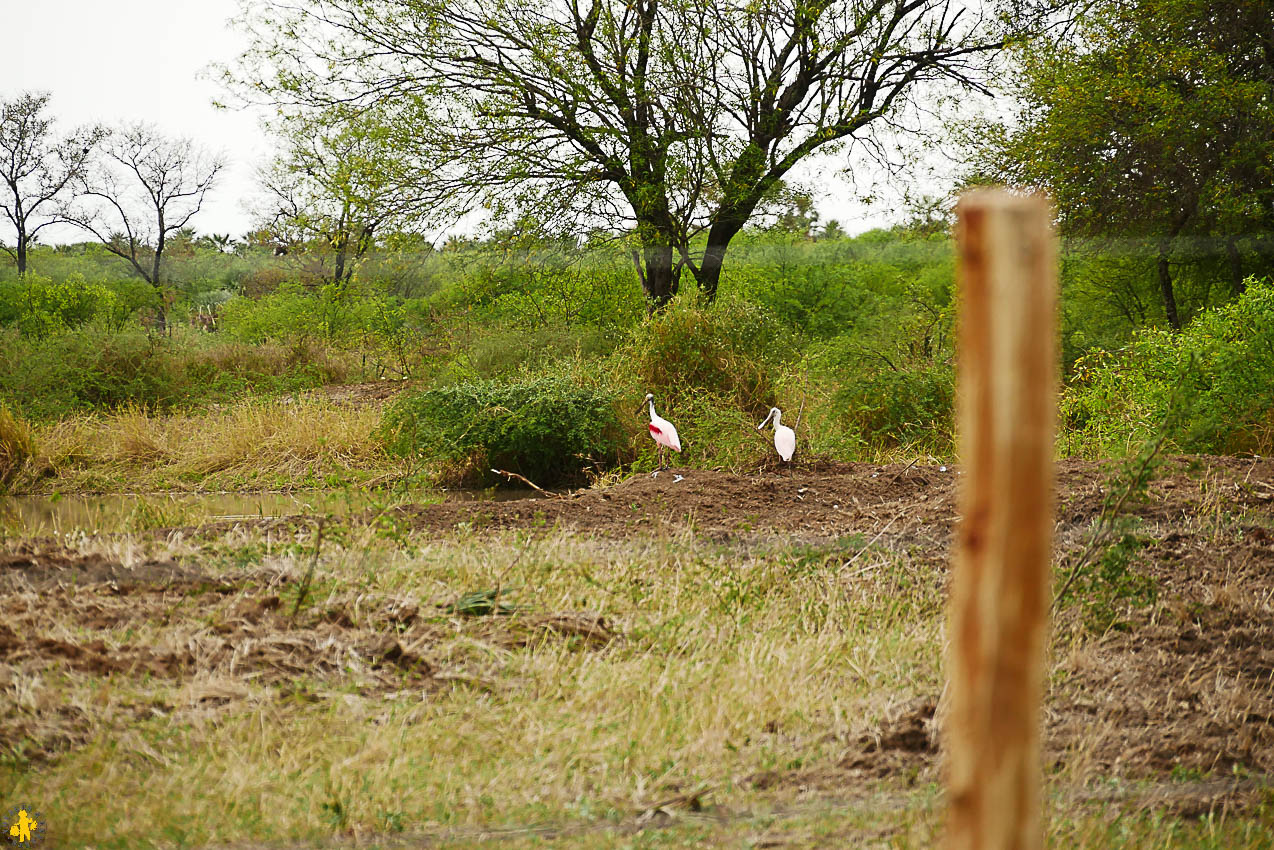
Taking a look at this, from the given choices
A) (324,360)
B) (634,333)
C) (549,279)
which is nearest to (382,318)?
(324,360)

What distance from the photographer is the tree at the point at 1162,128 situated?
8102 millimetres

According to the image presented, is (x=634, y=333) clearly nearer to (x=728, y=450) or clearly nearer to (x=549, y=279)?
(x=728, y=450)

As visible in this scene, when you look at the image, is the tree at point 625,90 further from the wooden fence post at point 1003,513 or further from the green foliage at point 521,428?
the wooden fence post at point 1003,513

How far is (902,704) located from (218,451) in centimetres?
648

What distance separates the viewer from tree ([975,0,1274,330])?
8102 millimetres

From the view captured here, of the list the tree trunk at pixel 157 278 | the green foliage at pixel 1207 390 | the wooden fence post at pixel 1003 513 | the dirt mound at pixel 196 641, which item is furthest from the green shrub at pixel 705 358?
the tree trunk at pixel 157 278

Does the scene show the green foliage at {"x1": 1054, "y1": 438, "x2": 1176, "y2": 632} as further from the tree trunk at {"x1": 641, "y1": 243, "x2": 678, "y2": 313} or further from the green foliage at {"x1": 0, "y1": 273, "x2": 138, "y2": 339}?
the green foliage at {"x1": 0, "y1": 273, "x2": 138, "y2": 339}

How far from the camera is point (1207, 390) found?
18.0 feet

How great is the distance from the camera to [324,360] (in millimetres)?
11680

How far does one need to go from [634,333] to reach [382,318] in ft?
21.1

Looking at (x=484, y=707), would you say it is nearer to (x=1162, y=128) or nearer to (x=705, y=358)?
(x=705, y=358)

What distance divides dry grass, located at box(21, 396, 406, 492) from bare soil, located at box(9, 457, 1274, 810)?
3582mm

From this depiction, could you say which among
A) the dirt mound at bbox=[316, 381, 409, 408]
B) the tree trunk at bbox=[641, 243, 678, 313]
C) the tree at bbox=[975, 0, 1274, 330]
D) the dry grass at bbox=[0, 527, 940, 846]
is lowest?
the dry grass at bbox=[0, 527, 940, 846]

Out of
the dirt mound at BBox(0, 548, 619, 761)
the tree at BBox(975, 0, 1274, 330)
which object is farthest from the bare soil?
the tree at BBox(975, 0, 1274, 330)
